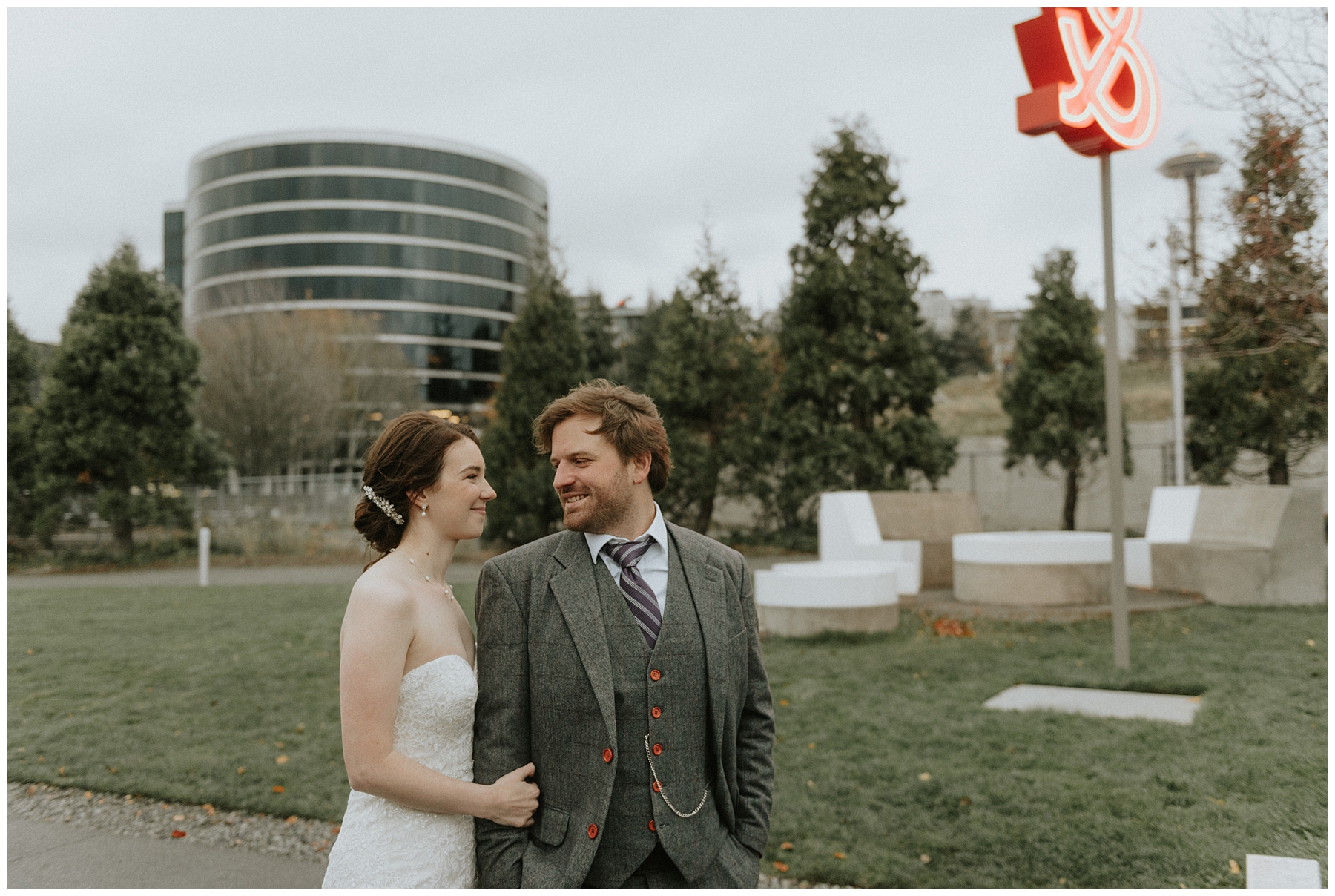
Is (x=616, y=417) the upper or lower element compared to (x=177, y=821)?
upper

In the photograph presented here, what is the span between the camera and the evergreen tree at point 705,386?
20.3m

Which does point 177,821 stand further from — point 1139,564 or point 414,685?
point 1139,564

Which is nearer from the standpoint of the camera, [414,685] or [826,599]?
[414,685]

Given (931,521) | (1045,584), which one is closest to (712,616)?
(1045,584)

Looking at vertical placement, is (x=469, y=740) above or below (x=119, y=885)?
above

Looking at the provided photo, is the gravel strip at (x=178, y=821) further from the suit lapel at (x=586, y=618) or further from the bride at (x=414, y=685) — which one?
the suit lapel at (x=586, y=618)

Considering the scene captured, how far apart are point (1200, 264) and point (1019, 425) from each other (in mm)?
12092

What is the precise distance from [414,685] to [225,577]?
17.1 m

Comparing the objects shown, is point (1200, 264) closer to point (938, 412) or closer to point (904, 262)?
point (904, 262)

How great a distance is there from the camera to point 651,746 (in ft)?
7.59

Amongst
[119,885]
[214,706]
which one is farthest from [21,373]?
[119,885]

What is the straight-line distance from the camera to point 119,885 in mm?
4270

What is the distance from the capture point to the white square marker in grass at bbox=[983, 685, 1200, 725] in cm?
664

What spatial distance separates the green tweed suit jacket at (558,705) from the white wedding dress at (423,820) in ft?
0.16
